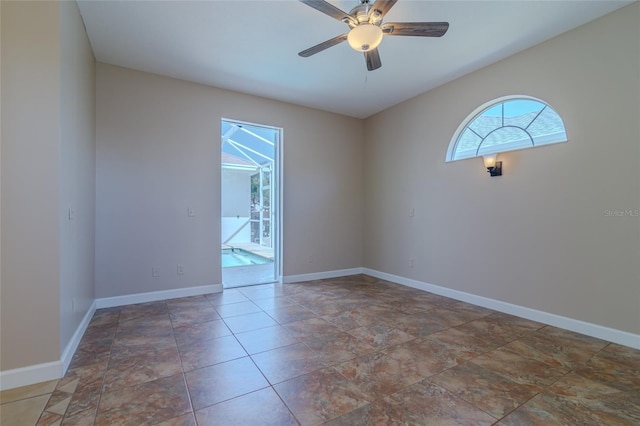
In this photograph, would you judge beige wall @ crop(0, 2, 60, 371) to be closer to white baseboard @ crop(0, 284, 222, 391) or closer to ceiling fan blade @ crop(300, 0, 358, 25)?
white baseboard @ crop(0, 284, 222, 391)

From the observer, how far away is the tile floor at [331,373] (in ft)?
5.26

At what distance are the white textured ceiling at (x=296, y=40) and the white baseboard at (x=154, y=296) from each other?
2.79 m

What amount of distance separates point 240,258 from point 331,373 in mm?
5935

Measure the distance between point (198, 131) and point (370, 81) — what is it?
2.43m

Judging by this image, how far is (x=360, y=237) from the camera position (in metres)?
5.41

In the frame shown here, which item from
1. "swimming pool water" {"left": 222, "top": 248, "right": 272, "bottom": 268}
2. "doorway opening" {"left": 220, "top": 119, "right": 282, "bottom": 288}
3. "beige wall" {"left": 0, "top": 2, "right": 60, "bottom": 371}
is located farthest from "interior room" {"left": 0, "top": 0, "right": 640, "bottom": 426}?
"swimming pool water" {"left": 222, "top": 248, "right": 272, "bottom": 268}

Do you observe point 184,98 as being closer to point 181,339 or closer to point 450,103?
point 181,339

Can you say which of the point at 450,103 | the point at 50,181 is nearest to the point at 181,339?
the point at 50,181

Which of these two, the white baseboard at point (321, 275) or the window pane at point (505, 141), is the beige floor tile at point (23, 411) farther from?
the window pane at point (505, 141)

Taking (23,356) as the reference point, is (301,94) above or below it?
above

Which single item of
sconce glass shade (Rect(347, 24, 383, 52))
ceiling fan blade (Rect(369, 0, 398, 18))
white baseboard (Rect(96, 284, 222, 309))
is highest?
ceiling fan blade (Rect(369, 0, 398, 18))

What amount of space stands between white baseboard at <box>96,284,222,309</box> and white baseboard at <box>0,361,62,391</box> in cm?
160

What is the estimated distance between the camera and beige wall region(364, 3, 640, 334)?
2479 mm

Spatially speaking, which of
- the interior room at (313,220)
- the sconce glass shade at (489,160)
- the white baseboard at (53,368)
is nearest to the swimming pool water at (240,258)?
the interior room at (313,220)
